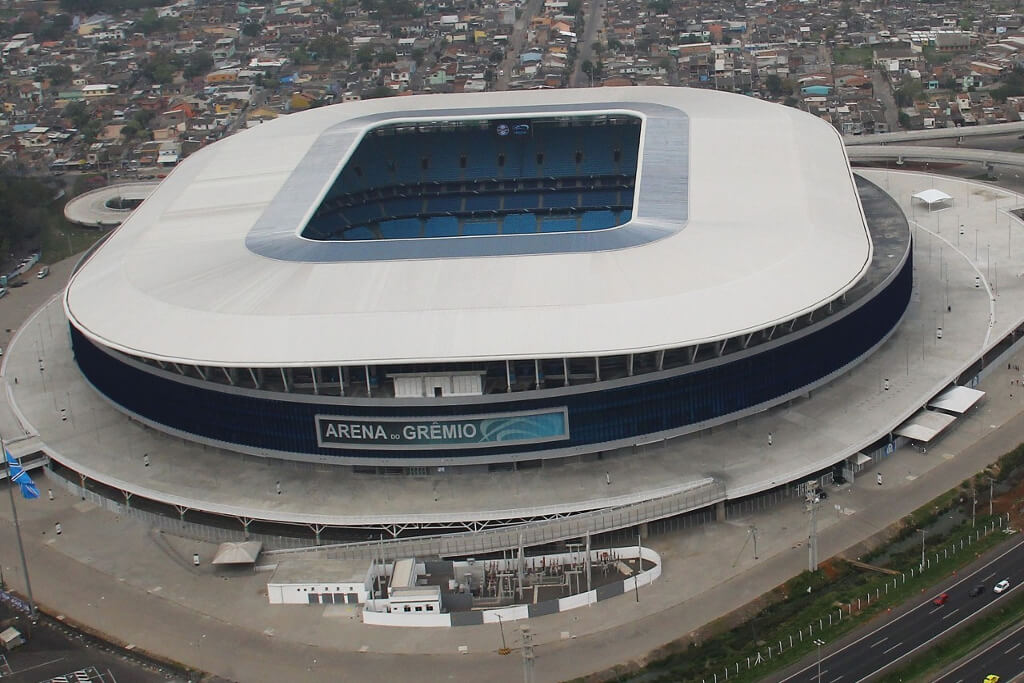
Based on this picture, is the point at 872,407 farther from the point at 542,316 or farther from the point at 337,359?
the point at 337,359

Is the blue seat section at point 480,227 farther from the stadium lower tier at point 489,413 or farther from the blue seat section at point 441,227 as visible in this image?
the stadium lower tier at point 489,413

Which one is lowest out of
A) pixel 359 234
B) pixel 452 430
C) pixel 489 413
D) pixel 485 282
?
pixel 359 234

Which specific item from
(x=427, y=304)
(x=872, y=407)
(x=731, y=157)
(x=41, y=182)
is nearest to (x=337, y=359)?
(x=427, y=304)

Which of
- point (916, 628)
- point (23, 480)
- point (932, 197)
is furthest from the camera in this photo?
point (932, 197)

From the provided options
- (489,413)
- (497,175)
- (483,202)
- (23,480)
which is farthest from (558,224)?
(23,480)

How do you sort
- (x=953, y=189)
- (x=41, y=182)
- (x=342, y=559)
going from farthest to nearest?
1. (x=41, y=182)
2. (x=953, y=189)
3. (x=342, y=559)

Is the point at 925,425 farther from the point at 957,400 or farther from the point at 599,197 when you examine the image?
the point at 599,197
